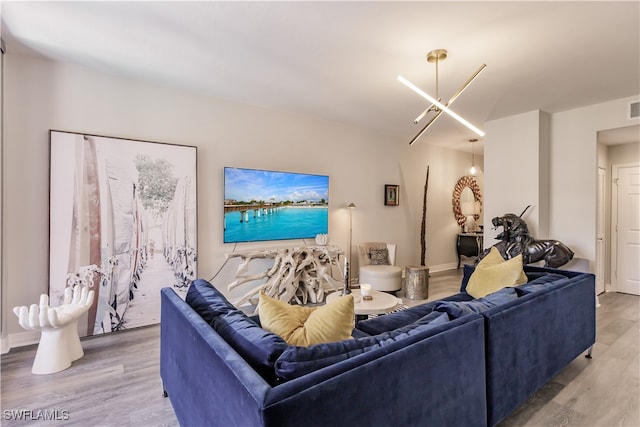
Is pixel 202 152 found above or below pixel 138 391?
above

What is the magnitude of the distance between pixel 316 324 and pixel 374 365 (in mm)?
380

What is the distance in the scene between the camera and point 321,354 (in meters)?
1.11

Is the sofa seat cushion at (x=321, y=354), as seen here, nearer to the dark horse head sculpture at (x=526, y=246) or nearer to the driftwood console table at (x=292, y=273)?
the driftwood console table at (x=292, y=273)

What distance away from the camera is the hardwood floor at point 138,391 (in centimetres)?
182

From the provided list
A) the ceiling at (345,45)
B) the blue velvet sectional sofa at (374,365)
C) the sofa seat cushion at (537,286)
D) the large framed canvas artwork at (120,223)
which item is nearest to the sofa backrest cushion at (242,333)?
the blue velvet sectional sofa at (374,365)

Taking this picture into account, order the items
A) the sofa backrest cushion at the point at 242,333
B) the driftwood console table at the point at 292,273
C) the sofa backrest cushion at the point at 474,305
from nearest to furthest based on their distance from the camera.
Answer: the sofa backrest cushion at the point at 242,333, the sofa backrest cushion at the point at 474,305, the driftwood console table at the point at 292,273

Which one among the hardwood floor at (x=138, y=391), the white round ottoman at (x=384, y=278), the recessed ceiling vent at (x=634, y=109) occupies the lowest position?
the hardwood floor at (x=138, y=391)

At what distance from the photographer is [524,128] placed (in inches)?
171

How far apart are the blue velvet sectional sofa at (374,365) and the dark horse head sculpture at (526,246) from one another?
1.88 metres

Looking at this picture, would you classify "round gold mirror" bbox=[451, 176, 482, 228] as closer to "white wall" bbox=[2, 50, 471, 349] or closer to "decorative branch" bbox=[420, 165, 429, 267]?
"white wall" bbox=[2, 50, 471, 349]

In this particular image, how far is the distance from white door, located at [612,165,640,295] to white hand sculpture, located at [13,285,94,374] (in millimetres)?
6863

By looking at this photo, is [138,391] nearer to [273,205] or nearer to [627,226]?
[273,205]

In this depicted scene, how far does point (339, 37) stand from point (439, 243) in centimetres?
494

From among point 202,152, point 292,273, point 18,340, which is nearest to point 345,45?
point 202,152
